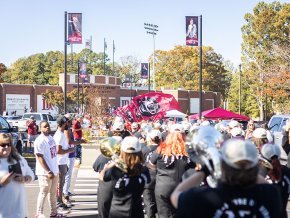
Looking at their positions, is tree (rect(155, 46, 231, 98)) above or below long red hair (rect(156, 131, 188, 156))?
above

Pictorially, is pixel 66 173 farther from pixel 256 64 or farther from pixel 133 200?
pixel 256 64

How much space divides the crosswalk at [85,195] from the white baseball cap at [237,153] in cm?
715

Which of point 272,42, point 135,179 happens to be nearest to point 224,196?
point 135,179

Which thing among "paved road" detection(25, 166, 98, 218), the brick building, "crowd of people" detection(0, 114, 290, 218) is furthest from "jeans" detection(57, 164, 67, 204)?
the brick building

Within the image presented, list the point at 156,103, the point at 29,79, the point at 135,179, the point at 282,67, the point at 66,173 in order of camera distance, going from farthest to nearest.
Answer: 1. the point at 29,79
2. the point at 282,67
3. the point at 156,103
4. the point at 66,173
5. the point at 135,179

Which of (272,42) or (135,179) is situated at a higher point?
(272,42)

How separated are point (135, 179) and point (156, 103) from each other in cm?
1426

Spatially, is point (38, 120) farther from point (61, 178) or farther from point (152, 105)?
point (61, 178)

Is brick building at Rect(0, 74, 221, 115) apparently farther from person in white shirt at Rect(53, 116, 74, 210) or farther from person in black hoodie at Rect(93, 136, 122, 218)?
person in black hoodie at Rect(93, 136, 122, 218)

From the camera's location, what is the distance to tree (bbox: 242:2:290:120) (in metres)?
46.3

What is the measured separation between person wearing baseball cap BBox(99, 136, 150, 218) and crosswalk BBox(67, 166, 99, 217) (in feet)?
15.2

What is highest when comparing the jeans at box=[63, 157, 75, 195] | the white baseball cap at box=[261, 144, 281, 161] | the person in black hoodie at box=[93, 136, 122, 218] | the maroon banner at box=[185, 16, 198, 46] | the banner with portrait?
the maroon banner at box=[185, 16, 198, 46]

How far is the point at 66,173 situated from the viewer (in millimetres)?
10492

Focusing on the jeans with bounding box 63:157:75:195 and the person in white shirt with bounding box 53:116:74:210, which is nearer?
the person in white shirt with bounding box 53:116:74:210
